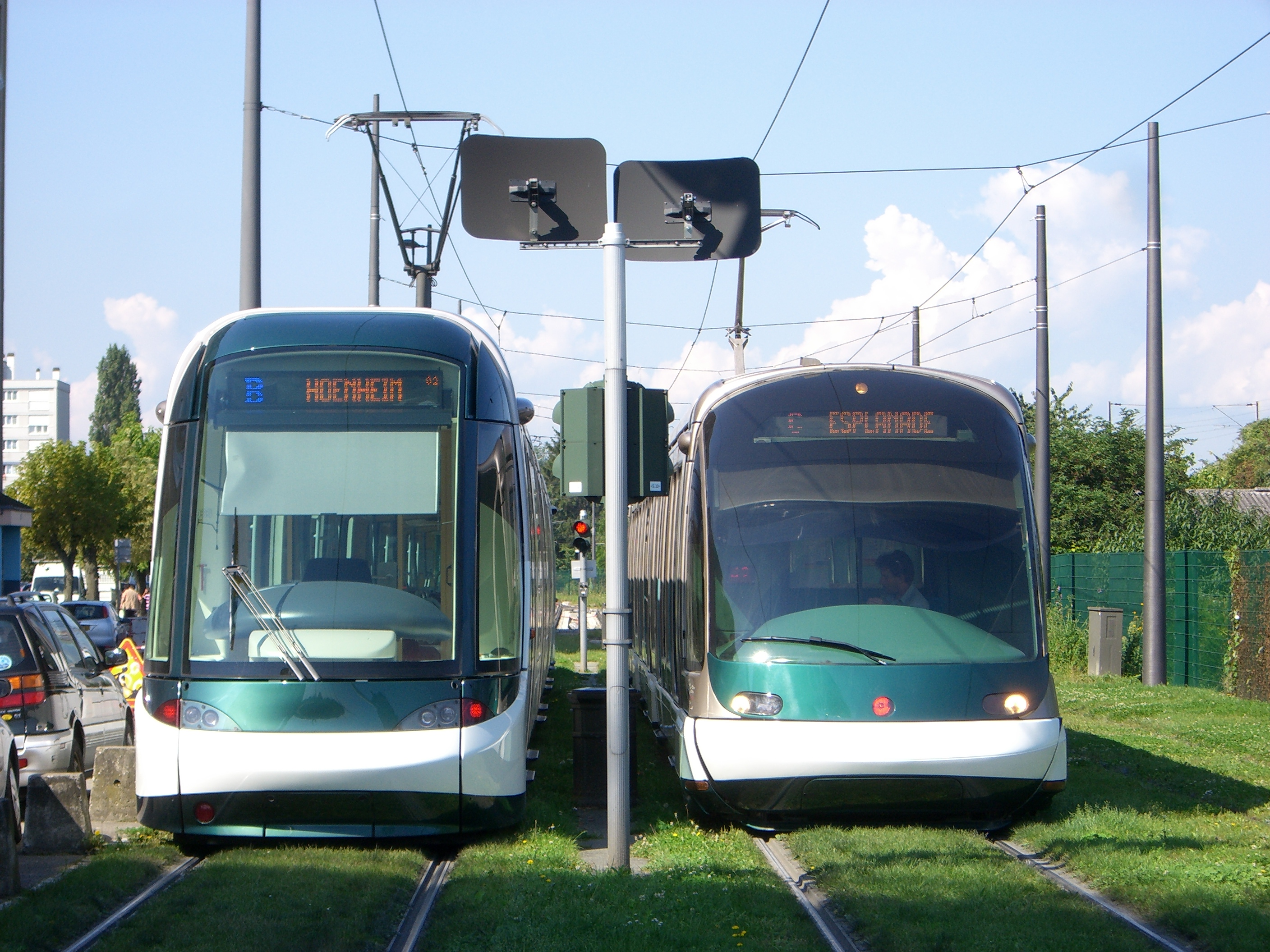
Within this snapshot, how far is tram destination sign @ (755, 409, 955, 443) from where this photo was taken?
889 cm

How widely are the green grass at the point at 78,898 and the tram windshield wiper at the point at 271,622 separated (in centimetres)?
137

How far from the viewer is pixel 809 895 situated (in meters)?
6.89

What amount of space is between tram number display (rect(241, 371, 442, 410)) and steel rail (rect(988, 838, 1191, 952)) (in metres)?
4.40

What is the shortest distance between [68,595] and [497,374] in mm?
47404

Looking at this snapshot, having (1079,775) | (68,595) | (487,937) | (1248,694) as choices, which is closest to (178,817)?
(487,937)

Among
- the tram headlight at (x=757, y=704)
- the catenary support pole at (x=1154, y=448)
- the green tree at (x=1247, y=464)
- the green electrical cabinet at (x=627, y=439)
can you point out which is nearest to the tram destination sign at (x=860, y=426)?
the green electrical cabinet at (x=627, y=439)

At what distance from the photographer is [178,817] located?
7562 mm

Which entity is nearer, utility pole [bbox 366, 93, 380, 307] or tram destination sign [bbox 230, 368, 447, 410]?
tram destination sign [bbox 230, 368, 447, 410]

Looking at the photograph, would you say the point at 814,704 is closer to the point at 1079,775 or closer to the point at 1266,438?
the point at 1079,775

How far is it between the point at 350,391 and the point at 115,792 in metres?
3.67

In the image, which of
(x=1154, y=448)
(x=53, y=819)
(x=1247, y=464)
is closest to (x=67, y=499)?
(x=1154, y=448)

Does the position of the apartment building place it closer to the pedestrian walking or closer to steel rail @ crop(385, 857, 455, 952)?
the pedestrian walking

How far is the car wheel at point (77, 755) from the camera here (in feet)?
35.6

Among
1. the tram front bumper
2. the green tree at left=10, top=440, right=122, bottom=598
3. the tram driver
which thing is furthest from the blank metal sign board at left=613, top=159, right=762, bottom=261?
the green tree at left=10, top=440, right=122, bottom=598
